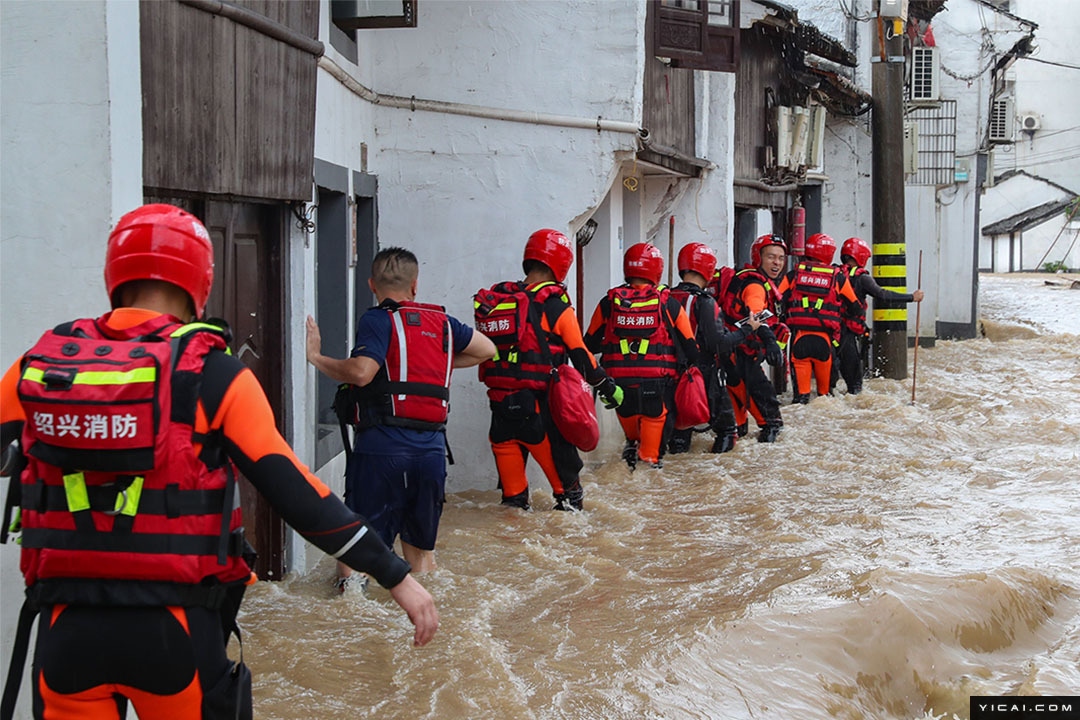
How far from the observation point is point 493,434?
8.12 meters

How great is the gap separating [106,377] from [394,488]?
3.22 m

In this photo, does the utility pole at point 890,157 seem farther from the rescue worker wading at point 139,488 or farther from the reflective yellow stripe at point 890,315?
the rescue worker wading at point 139,488

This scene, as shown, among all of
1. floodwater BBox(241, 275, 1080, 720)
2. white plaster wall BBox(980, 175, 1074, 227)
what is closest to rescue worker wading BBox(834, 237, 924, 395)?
floodwater BBox(241, 275, 1080, 720)

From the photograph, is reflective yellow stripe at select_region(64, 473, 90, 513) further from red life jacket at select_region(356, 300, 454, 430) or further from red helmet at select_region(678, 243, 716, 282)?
red helmet at select_region(678, 243, 716, 282)

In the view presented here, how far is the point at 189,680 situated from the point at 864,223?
18.8m

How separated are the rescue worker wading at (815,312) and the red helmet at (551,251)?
5407 millimetres

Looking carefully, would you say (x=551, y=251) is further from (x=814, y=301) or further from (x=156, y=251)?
(x=814, y=301)

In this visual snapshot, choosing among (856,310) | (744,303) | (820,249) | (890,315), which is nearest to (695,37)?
(744,303)

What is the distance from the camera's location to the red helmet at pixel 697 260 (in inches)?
413

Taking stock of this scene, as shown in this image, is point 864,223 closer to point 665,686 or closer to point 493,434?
point 493,434

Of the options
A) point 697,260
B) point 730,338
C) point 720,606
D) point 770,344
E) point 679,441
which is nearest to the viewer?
point 720,606

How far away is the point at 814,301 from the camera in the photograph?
12859 mm

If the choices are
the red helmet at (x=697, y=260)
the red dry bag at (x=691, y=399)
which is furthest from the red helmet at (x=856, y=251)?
the red dry bag at (x=691, y=399)

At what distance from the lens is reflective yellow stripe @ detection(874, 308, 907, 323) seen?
1568 centimetres
